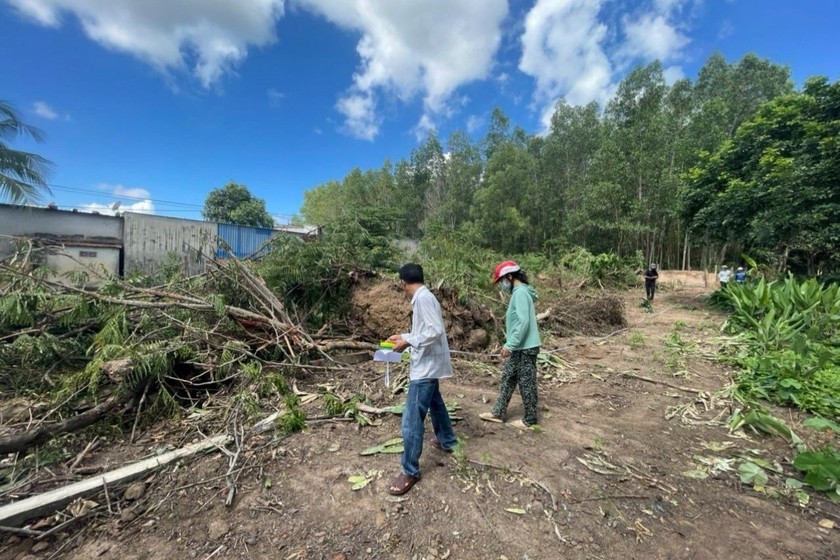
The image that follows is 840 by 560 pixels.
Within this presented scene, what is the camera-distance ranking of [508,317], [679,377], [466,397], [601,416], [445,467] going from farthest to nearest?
[679,377] → [466,397] → [601,416] → [508,317] → [445,467]

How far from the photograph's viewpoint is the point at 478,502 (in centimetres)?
238

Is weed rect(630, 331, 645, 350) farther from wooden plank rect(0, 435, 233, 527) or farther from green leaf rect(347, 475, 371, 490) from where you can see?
wooden plank rect(0, 435, 233, 527)

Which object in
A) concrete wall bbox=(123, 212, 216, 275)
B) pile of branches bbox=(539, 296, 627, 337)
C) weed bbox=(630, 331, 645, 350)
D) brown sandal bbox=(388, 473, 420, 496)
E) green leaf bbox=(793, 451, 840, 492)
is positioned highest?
concrete wall bbox=(123, 212, 216, 275)

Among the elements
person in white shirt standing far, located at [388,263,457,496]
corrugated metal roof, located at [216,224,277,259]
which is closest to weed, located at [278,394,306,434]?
person in white shirt standing far, located at [388,263,457,496]

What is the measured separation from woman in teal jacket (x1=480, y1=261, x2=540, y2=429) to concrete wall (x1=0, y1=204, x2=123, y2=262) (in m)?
16.0

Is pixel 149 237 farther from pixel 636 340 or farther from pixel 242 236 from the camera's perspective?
pixel 636 340

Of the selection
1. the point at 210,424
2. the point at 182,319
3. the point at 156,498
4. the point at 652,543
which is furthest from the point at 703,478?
the point at 182,319

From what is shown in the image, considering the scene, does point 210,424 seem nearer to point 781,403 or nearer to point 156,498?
point 156,498

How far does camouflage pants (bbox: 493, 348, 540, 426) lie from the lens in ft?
10.9

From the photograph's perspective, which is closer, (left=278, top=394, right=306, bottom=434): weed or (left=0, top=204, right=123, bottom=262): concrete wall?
(left=278, top=394, right=306, bottom=434): weed

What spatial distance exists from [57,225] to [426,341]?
17712 mm

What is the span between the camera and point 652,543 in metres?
2.10

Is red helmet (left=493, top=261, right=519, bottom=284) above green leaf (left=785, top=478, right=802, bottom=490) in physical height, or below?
above

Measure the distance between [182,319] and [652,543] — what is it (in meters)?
5.02
